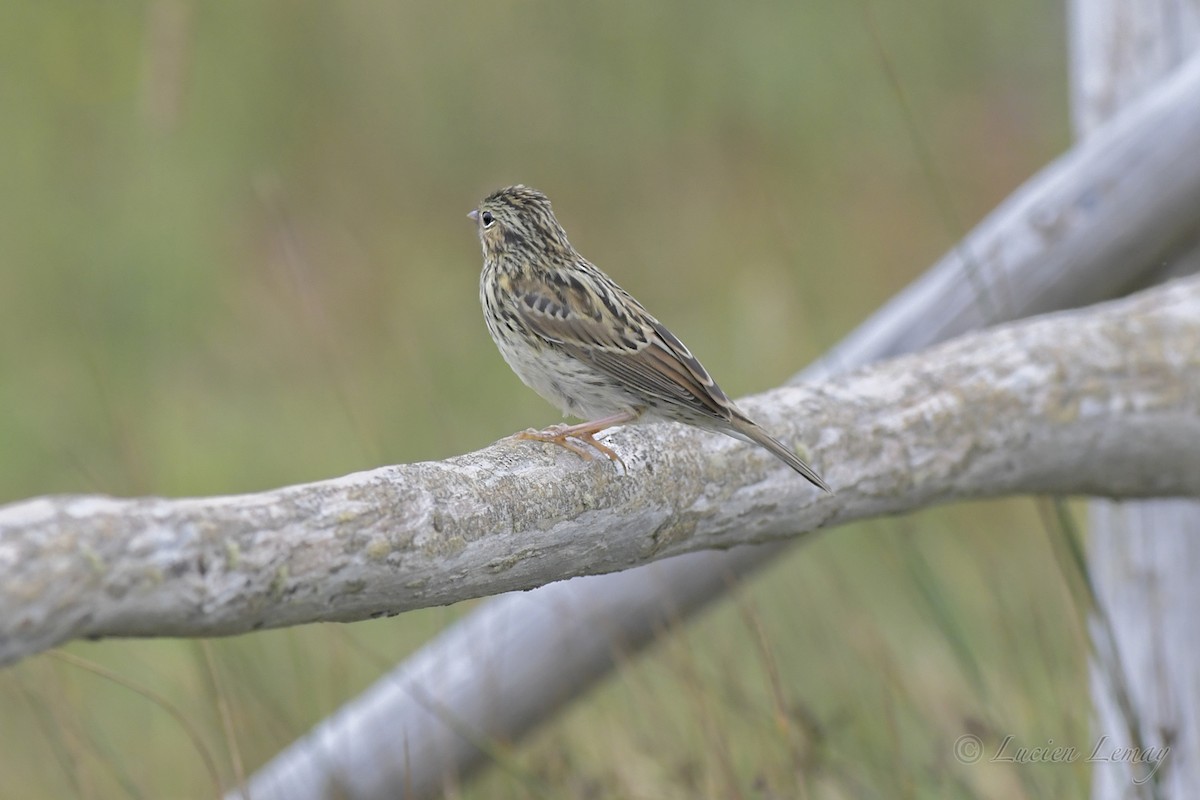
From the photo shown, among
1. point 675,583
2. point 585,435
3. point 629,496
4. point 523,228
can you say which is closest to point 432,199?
point 523,228

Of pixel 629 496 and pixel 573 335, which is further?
pixel 573 335

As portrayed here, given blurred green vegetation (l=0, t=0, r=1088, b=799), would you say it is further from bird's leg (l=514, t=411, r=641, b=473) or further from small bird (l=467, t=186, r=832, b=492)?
bird's leg (l=514, t=411, r=641, b=473)

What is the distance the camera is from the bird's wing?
3174 millimetres

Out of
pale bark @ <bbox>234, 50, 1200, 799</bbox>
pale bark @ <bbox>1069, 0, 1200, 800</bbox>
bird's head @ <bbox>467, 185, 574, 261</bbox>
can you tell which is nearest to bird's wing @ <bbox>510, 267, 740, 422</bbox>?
bird's head @ <bbox>467, 185, 574, 261</bbox>

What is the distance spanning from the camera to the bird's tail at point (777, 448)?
2.64 meters

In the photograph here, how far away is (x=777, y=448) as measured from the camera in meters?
2.64

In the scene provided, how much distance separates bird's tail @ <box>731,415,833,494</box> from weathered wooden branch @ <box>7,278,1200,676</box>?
4 cm

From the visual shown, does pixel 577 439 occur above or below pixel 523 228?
below

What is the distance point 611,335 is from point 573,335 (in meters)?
0.09

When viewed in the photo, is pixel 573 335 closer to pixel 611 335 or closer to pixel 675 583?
pixel 611 335

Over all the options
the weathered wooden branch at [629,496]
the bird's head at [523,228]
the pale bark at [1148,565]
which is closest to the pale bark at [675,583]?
the weathered wooden branch at [629,496]

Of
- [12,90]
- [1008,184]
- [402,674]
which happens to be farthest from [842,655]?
[12,90]

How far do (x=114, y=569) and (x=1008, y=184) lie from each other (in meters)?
8.41

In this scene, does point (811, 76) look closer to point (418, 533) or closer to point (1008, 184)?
point (1008, 184)
